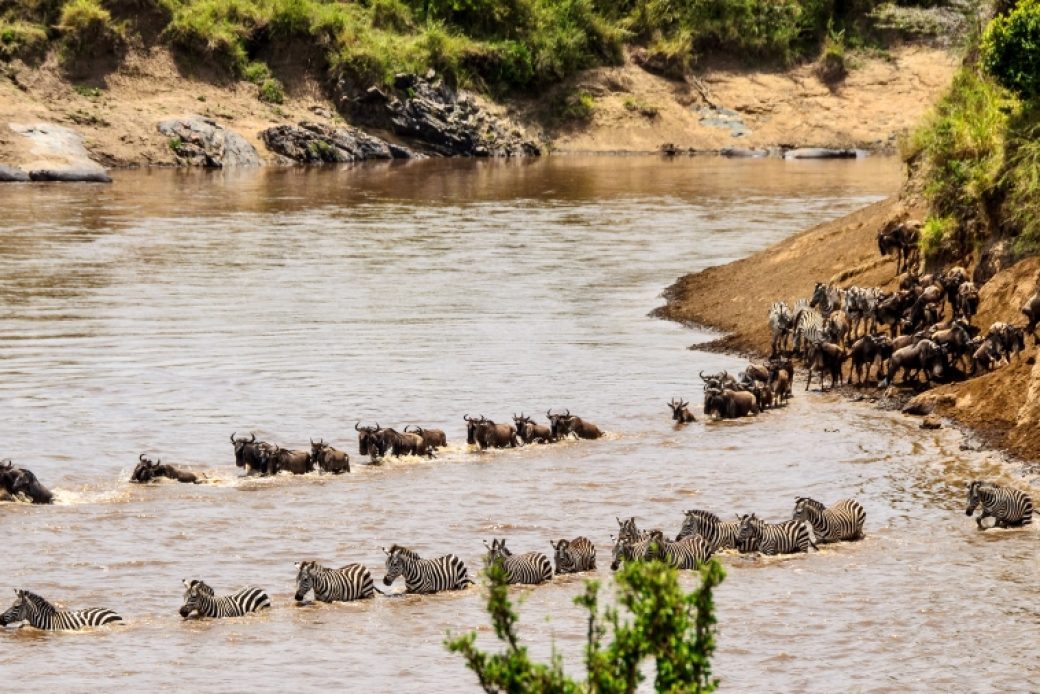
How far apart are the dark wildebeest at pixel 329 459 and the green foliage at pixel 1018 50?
11.9 m

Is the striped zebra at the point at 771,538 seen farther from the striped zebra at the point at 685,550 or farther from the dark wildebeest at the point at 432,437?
the dark wildebeest at the point at 432,437

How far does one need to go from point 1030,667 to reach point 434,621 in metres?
5.00

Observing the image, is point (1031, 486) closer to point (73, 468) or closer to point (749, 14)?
point (73, 468)

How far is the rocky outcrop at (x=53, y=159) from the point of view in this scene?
56188 millimetres

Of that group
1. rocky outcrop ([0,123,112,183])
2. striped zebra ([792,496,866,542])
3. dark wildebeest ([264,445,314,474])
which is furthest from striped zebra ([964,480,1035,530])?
rocky outcrop ([0,123,112,183])

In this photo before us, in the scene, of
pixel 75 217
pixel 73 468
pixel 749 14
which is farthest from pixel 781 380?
pixel 749 14

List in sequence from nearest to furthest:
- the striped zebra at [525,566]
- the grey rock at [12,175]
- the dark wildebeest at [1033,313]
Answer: the striped zebra at [525,566]
the dark wildebeest at [1033,313]
the grey rock at [12,175]

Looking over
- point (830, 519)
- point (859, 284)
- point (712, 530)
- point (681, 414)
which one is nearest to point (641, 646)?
point (712, 530)

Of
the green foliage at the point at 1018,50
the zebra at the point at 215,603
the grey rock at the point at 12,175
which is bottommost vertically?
the grey rock at the point at 12,175

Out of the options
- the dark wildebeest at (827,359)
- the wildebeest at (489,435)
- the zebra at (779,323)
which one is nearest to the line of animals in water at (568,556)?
the wildebeest at (489,435)

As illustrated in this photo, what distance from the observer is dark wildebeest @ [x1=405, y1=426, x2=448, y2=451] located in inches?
846

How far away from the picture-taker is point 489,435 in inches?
857

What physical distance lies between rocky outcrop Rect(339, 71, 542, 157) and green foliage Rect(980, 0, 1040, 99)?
4326 centimetres

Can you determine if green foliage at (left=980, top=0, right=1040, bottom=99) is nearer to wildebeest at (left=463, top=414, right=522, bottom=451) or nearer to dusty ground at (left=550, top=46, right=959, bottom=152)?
wildebeest at (left=463, top=414, right=522, bottom=451)
